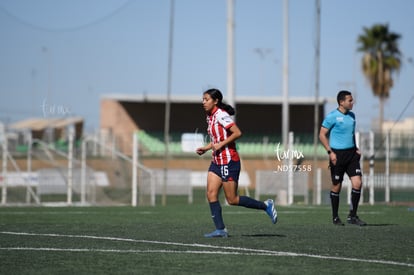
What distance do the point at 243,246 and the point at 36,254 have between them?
2296 millimetres

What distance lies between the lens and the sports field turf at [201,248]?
8883mm

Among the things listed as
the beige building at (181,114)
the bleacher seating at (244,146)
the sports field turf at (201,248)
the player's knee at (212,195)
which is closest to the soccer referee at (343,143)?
the sports field turf at (201,248)

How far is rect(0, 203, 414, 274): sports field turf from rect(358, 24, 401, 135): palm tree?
53196 mm

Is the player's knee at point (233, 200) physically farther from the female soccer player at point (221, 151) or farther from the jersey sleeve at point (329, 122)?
the jersey sleeve at point (329, 122)

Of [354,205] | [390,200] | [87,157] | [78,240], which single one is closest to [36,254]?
[78,240]

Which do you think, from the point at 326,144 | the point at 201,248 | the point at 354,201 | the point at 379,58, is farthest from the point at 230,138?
the point at 379,58

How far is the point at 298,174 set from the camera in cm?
2872

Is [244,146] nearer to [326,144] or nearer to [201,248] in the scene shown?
[326,144]

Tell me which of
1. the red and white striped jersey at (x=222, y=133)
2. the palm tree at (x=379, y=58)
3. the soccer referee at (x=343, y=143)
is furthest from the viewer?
the palm tree at (x=379, y=58)

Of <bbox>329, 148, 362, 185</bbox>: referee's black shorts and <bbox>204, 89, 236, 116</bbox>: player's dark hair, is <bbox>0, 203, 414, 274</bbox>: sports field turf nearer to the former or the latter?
<bbox>329, 148, 362, 185</bbox>: referee's black shorts

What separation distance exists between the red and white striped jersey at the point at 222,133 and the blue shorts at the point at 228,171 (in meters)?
0.05

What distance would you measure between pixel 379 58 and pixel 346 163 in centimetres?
5429

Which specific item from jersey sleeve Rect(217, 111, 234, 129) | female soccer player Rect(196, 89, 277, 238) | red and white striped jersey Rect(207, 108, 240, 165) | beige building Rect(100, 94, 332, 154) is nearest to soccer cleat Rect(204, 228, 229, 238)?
female soccer player Rect(196, 89, 277, 238)

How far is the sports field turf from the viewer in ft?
29.1
